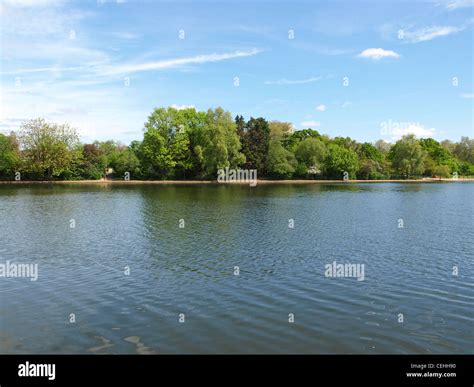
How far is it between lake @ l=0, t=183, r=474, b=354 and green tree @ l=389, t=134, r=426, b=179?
94.0 m

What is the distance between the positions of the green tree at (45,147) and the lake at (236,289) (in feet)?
225

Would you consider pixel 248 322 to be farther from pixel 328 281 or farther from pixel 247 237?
pixel 247 237

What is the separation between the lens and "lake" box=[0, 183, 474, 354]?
1116 cm

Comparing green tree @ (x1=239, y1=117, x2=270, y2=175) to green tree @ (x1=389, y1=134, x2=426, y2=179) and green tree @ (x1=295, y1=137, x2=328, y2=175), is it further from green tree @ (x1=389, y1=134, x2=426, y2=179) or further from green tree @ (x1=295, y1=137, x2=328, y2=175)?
green tree @ (x1=389, y1=134, x2=426, y2=179)

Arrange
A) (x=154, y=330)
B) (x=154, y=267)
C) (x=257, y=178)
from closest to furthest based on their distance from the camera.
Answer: (x=154, y=330) < (x=154, y=267) < (x=257, y=178)

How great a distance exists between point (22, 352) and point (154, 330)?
3.36 meters

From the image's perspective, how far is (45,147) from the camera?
93.6 m

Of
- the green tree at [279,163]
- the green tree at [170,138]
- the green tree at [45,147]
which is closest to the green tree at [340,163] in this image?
the green tree at [279,163]

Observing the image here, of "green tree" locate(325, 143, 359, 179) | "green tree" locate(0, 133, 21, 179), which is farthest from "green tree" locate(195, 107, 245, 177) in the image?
"green tree" locate(0, 133, 21, 179)

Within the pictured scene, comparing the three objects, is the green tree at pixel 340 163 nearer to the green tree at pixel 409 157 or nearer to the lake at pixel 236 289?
the green tree at pixel 409 157
